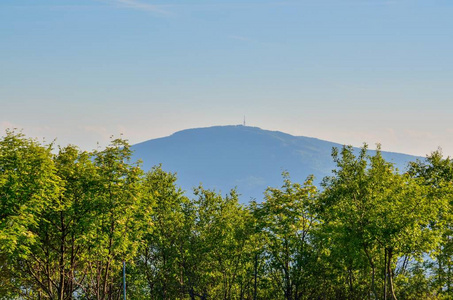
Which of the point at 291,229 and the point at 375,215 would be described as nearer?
the point at 375,215

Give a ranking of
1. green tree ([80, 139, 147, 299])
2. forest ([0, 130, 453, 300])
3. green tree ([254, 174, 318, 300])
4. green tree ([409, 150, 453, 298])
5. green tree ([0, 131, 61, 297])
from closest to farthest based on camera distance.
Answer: green tree ([0, 131, 61, 297]), forest ([0, 130, 453, 300]), green tree ([80, 139, 147, 299]), green tree ([409, 150, 453, 298]), green tree ([254, 174, 318, 300])

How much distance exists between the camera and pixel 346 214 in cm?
3638

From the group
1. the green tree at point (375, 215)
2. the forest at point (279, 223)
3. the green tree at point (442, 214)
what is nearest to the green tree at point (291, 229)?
the forest at point (279, 223)

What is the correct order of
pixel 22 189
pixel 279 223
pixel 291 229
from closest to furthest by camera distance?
1. pixel 22 189
2. pixel 291 229
3. pixel 279 223

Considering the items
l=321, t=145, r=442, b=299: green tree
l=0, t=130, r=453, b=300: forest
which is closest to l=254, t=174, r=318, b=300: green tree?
l=0, t=130, r=453, b=300: forest

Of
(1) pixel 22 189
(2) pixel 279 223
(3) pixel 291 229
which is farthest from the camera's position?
(2) pixel 279 223

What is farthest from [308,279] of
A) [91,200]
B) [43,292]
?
[43,292]

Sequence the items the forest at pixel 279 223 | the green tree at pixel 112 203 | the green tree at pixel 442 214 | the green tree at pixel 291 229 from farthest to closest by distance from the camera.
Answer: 1. the green tree at pixel 291 229
2. the green tree at pixel 442 214
3. the green tree at pixel 112 203
4. the forest at pixel 279 223

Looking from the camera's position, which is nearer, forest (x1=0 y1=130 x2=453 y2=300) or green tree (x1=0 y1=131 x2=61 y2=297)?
green tree (x1=0 y1=131 x2=61 y2=297)

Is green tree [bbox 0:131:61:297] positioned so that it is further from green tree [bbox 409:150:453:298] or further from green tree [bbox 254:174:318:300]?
green tree [bbox 409:150:453:298]

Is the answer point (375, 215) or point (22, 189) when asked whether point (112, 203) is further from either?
point (375, 215)

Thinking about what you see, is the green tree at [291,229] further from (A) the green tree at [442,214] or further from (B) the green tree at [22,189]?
(B) the green tree at [22,189]

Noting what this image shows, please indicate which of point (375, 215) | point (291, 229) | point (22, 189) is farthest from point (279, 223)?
point (22, 189)

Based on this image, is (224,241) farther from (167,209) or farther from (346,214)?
(346,214)
